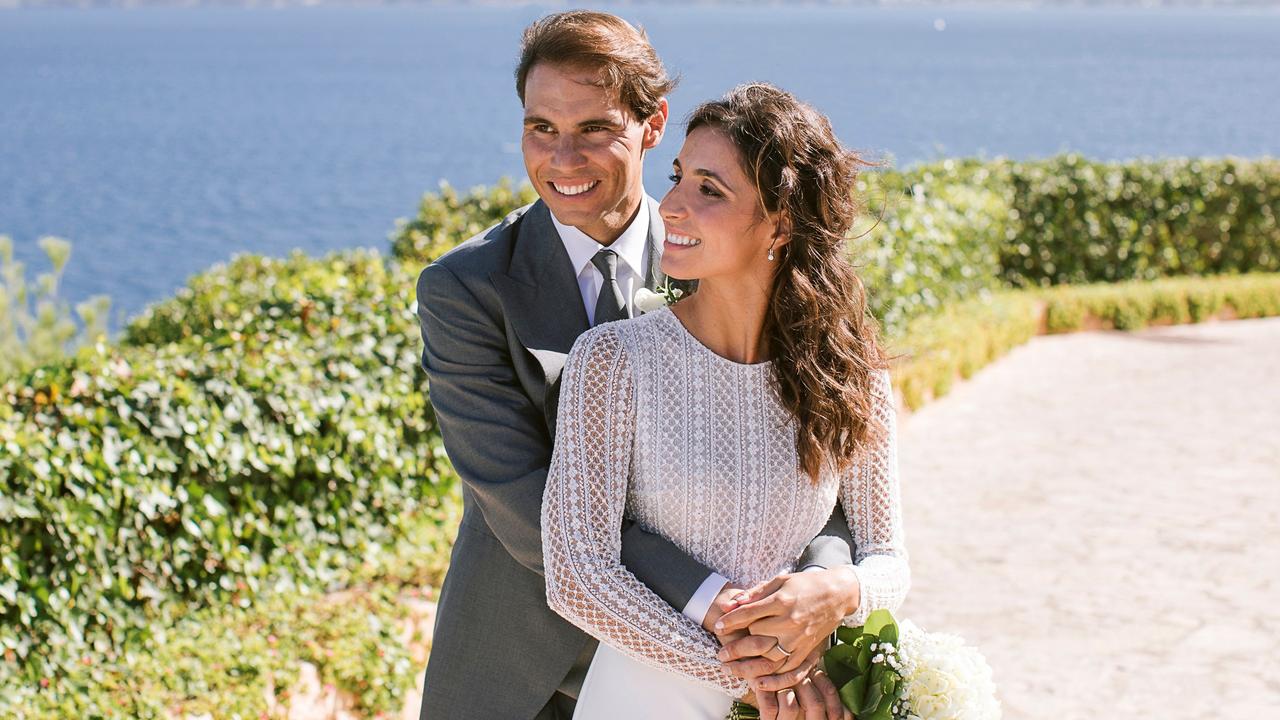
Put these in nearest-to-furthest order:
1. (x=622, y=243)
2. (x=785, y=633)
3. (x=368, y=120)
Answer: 1. (x=785, y=633)
2. (x=622, y=243)
3. (x=368, y=120)

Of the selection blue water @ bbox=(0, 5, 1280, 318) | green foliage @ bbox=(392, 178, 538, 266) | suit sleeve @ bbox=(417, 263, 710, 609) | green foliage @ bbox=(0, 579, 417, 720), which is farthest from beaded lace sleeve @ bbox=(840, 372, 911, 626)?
blue water @ bbox=(0, 5, 1280, 318)

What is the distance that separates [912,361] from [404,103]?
67.3 meters

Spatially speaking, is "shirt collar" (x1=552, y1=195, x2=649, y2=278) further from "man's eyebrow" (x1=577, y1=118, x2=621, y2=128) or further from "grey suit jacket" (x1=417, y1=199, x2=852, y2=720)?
"man's eyebrow" (x1=577, y1=118, x2=621, y2=128)

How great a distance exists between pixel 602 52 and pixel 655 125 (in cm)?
31

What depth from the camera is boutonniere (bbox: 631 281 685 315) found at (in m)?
2.54

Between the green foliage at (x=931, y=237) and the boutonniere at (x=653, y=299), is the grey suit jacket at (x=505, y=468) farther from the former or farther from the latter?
the green foliage at (x=931, y=237)

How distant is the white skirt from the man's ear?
3.51 ft

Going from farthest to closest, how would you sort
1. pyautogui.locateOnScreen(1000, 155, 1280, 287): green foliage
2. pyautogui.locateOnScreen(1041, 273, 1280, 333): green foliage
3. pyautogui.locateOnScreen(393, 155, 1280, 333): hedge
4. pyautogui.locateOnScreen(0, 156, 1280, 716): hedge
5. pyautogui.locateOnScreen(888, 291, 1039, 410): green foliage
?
pyautogui.locateOnScreen(1000, 155, 1280, 287): green foliage → pyautogui.locateOnScreen(1041, 273, 1280, 333): green foliage → pyautogui.locateOnScreen(393, 155, 1280, 333): hedge → pyautogui.locateOnScreen(888, 291, 1039, 410): green foliage → pyautogui.locateOnScreen(0, 156, 1280, 716): hedge

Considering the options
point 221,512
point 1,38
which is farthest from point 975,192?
point 1,38

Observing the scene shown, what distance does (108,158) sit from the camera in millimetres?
55875

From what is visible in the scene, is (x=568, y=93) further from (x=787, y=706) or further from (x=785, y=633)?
(x=787, y=706)

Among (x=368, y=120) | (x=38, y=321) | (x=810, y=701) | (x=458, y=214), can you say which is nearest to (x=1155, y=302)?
(x=458, y=214)

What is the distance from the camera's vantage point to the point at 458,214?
33.5 ft

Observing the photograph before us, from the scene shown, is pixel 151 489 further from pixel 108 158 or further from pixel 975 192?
pixel 108 158
